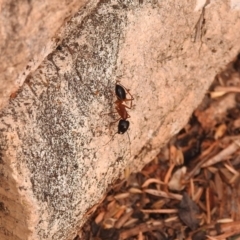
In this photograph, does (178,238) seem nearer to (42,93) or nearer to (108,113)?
(108,113)

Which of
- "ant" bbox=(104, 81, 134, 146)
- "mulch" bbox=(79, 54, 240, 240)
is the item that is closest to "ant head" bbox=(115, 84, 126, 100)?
"ant" bbox=(104, 81, 134, 146)

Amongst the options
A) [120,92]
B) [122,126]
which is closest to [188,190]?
[122,126]

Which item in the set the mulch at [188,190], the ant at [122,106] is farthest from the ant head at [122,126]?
the mulch at [188,190]

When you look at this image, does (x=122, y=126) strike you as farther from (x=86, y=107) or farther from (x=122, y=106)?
(x=86, y=107)

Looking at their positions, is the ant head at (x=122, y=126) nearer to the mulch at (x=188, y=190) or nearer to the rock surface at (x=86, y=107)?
the rock surface at (x=86, y=107)

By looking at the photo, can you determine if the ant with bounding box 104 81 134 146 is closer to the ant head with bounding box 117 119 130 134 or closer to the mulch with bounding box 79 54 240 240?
the ant head with bounding box 117 119 130 134

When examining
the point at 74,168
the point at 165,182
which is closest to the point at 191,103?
the point at 165,182
